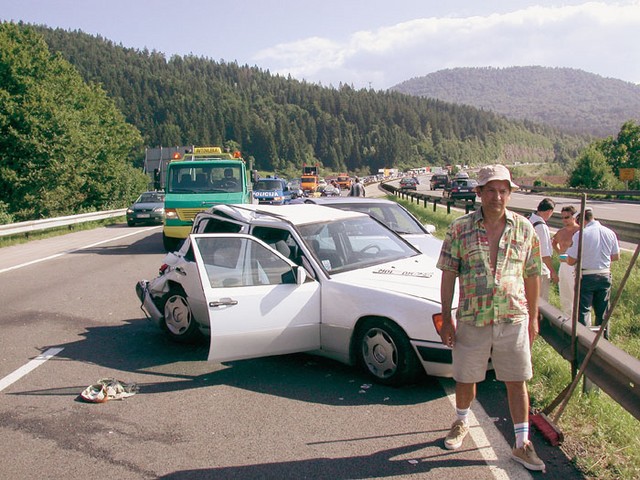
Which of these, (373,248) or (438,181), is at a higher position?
(373,248)

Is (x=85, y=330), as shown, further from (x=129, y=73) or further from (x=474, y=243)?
(x=129, y=73)

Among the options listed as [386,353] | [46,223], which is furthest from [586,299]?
[46,223]

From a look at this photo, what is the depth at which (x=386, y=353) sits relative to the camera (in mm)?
5410

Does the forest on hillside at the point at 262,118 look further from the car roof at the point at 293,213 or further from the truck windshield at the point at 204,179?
the car roof at the point at 293,213

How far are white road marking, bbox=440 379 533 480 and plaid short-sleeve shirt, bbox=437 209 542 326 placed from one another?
0.92 meters

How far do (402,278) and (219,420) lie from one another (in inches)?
82.8

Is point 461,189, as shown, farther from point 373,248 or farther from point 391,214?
point 373,248

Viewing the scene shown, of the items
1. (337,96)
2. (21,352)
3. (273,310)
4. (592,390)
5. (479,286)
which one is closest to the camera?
(479,286)

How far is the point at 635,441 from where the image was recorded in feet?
13.8

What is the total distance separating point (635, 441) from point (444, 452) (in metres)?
1.31

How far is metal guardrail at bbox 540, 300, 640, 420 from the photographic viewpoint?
3.76 metres

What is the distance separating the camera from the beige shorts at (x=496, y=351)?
12.5ft

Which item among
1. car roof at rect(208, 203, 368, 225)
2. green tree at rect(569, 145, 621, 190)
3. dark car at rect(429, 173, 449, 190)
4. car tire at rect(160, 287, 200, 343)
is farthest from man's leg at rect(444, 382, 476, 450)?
green tree at rect(569, 145, 621, 190)

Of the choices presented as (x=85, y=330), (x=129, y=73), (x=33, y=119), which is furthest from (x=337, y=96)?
(x=85, y=330)
